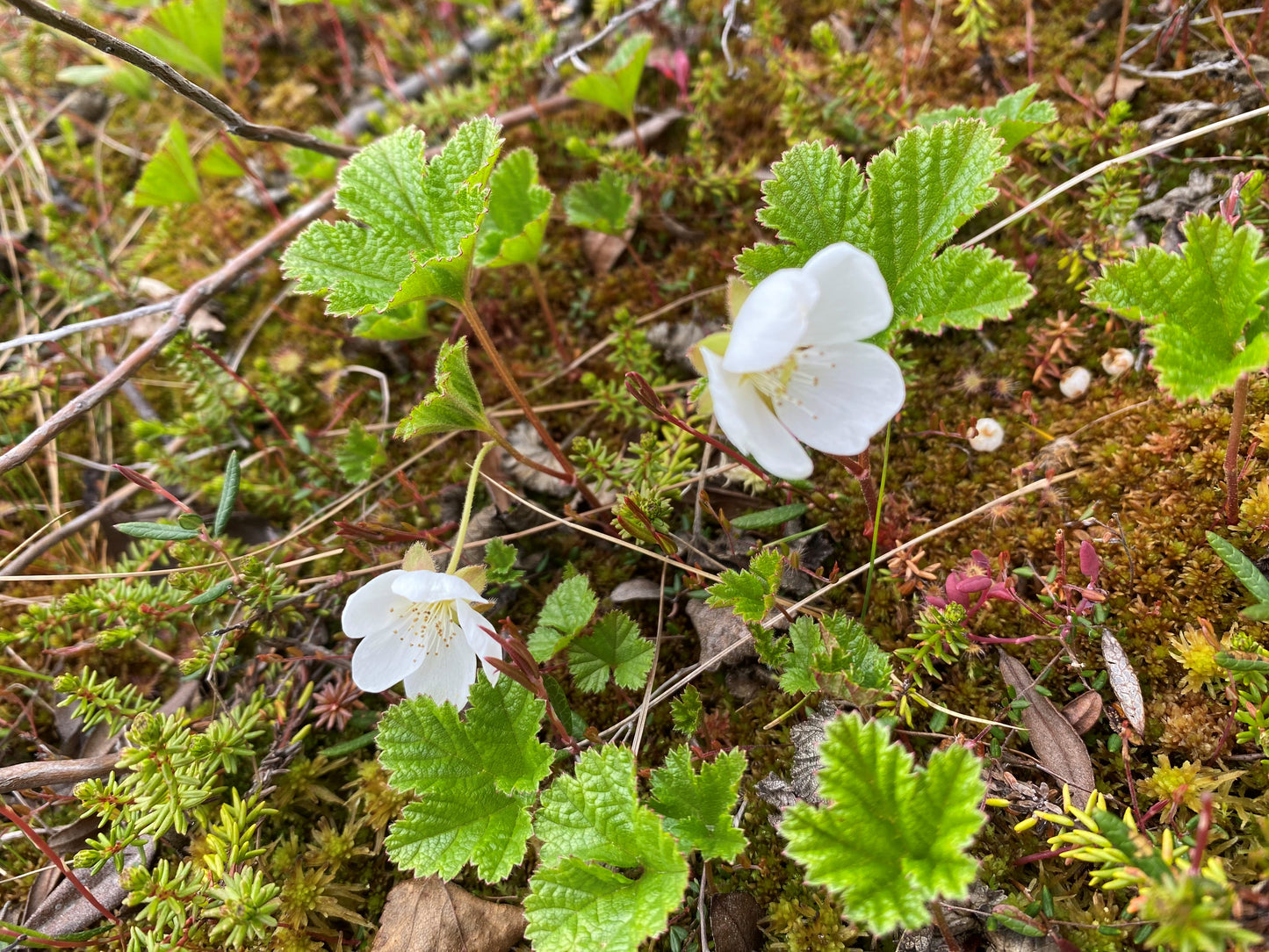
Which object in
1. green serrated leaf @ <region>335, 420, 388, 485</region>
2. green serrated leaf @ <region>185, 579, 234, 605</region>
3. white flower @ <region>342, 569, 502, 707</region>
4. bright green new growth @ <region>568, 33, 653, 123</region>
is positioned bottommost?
white flower @ <region>342, 569, 502, 707</region>

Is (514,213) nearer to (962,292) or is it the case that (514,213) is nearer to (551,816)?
(962,292)

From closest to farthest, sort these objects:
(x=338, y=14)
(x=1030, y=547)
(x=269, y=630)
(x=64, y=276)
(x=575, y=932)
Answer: (x=575, y=932)
(x=1030, y=547)
(x=269, y=630)
(x=64, y=276)
(x=338, y=14)

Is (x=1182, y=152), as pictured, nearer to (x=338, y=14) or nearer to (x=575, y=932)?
(x=575, y=932)

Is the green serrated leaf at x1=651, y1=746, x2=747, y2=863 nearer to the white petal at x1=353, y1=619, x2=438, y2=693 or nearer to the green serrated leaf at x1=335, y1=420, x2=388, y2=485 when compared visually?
the white petal at x1=353, y1=619, x2=438, y2=693

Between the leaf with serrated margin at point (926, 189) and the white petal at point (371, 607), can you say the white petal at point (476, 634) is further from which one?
the leaf with serrated margin at point (926, 189)

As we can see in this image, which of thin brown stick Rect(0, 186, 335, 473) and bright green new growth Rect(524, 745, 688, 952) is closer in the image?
bright green new growth Rect(524, 745, 688, 952)

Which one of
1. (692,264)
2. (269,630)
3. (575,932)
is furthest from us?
(692,264)

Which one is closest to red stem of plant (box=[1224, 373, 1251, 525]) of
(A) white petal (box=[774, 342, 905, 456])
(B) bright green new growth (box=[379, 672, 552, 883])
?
(A) white petal (box=[774, 342, 905, 456])

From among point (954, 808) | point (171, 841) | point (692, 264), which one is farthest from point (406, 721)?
point (692, 264)
